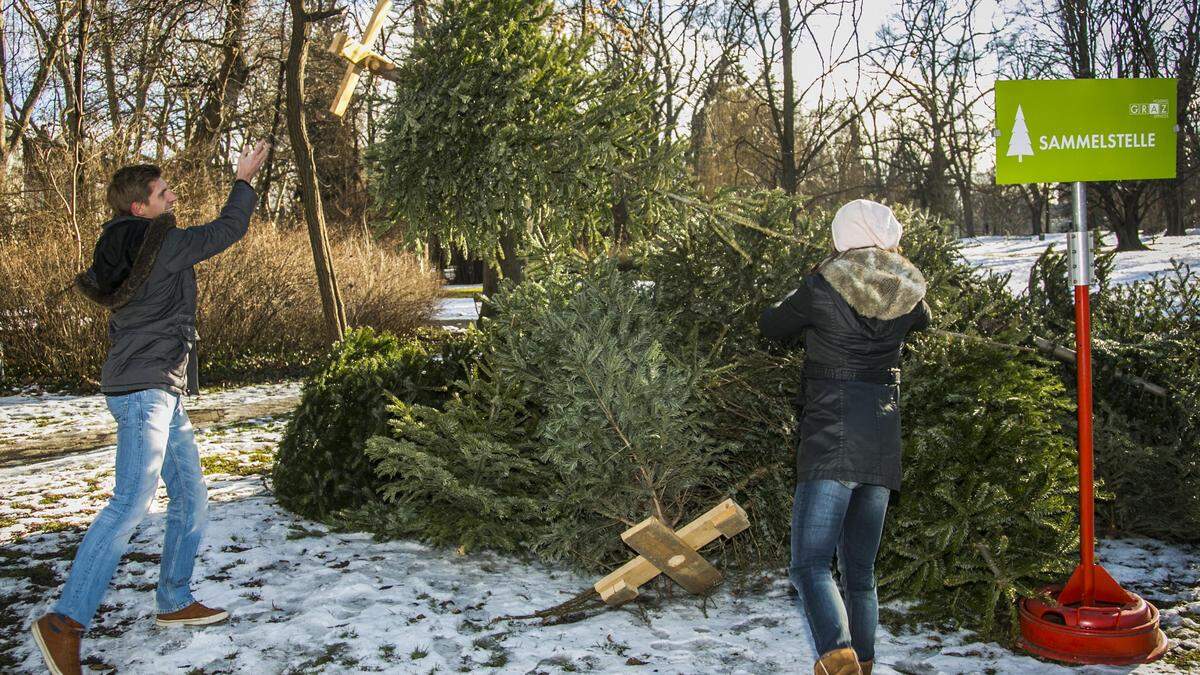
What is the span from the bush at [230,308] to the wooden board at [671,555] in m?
7.03

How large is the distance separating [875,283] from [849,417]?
18.6 inches

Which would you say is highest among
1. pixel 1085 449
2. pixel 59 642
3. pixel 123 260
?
pixel 123 260

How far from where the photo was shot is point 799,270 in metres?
4.78

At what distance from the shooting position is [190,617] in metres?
3.88

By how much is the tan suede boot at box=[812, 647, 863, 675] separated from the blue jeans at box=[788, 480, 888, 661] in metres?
0.03

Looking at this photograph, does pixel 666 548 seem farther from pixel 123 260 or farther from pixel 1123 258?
pixel 1123 258

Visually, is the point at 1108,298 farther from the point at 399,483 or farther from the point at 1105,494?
the point at 399,483

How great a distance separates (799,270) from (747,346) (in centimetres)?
48

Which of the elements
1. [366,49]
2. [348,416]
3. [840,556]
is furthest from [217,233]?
[840,556]

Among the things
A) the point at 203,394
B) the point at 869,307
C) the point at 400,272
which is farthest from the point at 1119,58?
the point at 869,307

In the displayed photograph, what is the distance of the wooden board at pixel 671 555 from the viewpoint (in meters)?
3.91

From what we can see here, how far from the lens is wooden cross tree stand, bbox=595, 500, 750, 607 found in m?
3.93

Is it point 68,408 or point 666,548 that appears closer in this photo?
point 666,548

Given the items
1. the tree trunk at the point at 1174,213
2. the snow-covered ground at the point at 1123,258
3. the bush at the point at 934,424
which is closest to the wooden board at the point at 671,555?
the bush at the point at 934,424
